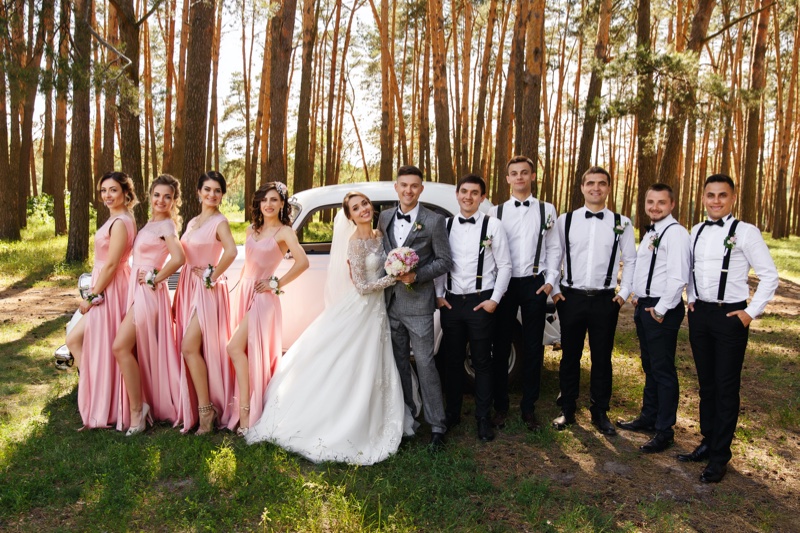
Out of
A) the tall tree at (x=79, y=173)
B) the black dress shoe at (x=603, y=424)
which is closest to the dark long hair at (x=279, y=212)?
the black dress shoe at (x=603, y=424)

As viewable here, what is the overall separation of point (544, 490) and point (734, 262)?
6.62 ft

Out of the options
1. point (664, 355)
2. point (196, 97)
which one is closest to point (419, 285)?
point (664, 355)

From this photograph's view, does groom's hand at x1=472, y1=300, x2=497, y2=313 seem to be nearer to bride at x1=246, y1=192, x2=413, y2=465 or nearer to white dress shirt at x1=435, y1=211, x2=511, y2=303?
white dress shirt at x1=435, y1=211, x2=511, y2=303

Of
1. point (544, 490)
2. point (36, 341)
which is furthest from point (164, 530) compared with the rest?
point (36, 341)

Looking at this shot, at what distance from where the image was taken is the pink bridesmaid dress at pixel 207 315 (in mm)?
5035

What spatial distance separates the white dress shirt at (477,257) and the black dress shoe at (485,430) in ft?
3.37

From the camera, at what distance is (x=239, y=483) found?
4.10m

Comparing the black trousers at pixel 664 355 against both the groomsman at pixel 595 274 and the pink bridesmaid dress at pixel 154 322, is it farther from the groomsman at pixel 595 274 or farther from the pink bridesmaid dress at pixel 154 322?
the pink bridesmaid dress at pixel 154 322

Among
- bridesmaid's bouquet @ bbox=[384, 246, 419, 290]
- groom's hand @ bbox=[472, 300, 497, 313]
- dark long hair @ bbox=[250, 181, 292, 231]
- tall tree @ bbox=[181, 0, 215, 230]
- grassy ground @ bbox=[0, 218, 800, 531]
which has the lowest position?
grassy ground @ bbox=[0, 218, 800, 531]

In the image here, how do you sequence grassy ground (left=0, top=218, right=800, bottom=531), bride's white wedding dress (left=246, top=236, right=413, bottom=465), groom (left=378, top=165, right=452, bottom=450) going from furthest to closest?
groom (left=378, top=165, right=452, bottom=450), bride's white wedding dress (left=246, top=236, right=413, bottom=465), grassy ground (left=0, top=218, right=800, bottom=531)

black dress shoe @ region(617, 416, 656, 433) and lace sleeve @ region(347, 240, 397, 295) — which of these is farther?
black dress shoe @ region(617, 416, 656, 433)

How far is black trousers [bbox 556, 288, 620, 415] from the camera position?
16.5 feet

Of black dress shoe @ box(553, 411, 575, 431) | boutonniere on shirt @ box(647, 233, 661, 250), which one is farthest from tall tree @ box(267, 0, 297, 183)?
boutonniere on shirt @ box(647, 233, 661, 250)

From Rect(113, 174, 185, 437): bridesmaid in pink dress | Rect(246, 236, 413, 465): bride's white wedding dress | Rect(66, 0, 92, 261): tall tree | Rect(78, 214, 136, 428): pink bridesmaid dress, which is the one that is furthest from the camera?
Rect(66, 0, 92, 261): tall tree
